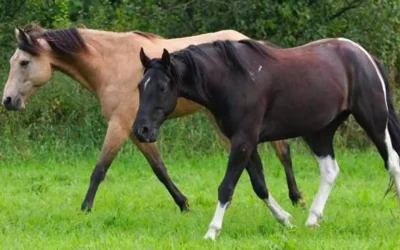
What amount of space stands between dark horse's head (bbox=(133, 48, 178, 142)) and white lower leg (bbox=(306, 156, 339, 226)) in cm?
174

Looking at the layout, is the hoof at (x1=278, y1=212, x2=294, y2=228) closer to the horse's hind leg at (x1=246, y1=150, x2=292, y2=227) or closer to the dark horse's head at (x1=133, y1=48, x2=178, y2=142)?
the horse's hind leg at (x1=246, y1=150, x2=292, y2=227)

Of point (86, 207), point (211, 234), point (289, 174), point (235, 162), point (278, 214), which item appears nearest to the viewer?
point (211, 234)

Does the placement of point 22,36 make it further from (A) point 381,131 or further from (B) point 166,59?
(A) point 381,131

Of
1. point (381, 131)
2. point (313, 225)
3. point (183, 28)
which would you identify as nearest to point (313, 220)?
point (313, 225)

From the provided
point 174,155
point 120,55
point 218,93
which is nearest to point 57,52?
point 120,55

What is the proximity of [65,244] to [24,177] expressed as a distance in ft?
17.0

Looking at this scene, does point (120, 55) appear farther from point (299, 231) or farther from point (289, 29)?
point (289, 29)

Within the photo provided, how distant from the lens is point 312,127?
28.5 feet

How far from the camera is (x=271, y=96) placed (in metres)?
8.45

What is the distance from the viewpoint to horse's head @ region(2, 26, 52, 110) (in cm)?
1034

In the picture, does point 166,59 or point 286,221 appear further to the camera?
point 286,221

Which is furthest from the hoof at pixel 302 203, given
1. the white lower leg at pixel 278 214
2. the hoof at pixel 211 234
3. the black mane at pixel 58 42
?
the black mane at pixel 58 42

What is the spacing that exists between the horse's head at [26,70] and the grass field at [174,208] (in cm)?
114

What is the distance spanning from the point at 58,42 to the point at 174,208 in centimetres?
215
